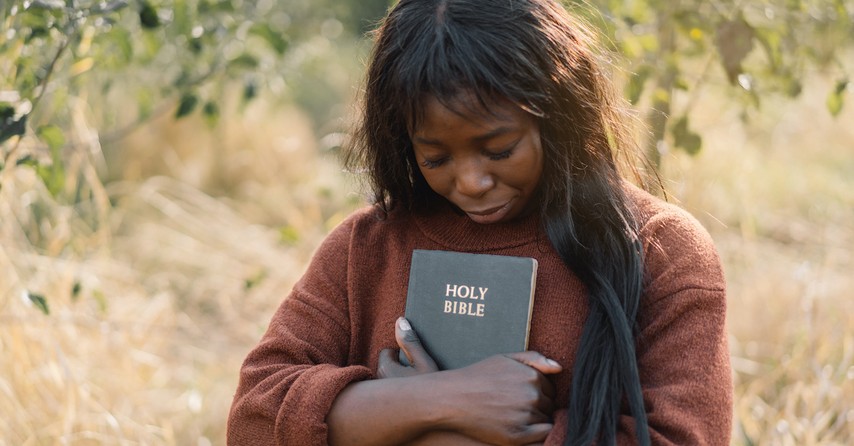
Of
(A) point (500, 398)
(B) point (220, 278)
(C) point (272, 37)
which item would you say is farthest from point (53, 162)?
(B) point (220, 278)

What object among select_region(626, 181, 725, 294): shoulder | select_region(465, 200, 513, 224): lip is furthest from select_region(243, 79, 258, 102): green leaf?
select_region(626, 181, 725, 294): shoulder

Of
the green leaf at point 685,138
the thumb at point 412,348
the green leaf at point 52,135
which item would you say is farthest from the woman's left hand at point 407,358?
the green leaf at point 685,138

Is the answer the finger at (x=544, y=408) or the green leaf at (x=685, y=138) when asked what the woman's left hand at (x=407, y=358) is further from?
the green leaf at (x=685, y=138)

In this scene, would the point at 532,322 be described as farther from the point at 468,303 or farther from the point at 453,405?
the point at 453,405

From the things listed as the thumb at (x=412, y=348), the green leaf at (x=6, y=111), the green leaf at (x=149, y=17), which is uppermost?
the green leaf at (x=149, y=17)

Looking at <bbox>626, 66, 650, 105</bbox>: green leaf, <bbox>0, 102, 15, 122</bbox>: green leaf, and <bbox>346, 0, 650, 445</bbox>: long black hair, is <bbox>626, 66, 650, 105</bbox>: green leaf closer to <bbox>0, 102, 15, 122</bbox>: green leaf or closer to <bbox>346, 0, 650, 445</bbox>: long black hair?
<bbox>346, 0, 650, 445</bbox>: long black hair

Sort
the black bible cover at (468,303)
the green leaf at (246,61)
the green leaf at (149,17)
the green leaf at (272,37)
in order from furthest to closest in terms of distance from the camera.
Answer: the green leaf at (246,61) < the green leaf at (272,37) < the green leaf at (149,17) < the black bible cover at (468,303)

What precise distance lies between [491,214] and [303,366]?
0.44 metres

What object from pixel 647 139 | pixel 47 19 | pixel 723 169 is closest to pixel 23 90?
pixel 47 19

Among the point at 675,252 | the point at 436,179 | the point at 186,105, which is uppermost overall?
the point at 436,179

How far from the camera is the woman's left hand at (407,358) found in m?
1.69

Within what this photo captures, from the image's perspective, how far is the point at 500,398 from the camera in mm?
1552

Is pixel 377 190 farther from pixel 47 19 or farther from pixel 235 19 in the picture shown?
pixel 235 19

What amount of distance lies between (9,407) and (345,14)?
4670mm
